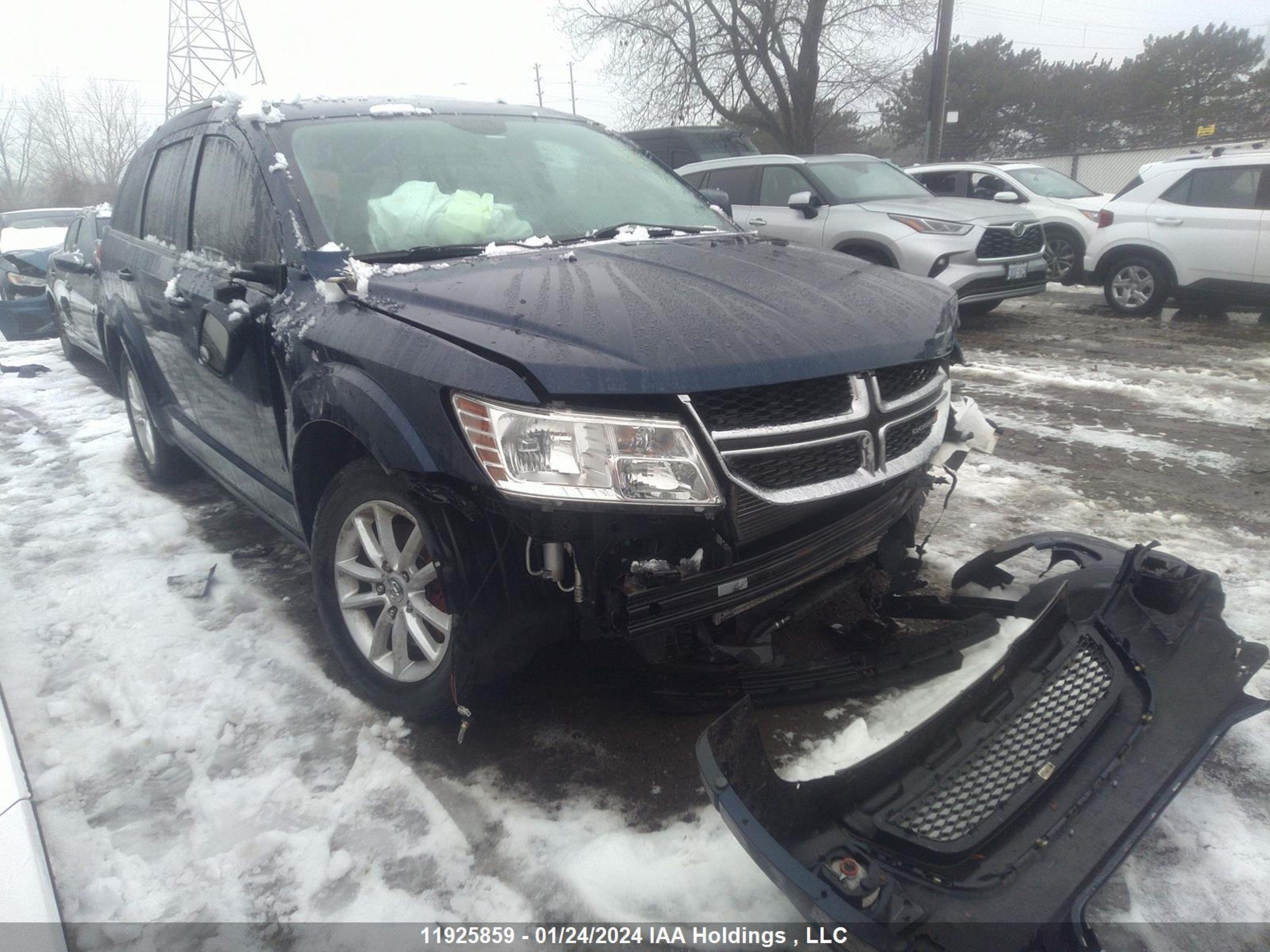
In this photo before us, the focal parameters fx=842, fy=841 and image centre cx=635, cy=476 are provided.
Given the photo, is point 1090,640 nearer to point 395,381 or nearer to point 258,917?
point 395,381

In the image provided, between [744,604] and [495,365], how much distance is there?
89 cm

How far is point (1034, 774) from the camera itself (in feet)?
6.32

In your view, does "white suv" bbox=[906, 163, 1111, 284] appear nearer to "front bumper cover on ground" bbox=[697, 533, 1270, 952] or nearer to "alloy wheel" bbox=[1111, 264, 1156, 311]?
"alloy wheel" bbox=[1111, 264, 1156, 311]

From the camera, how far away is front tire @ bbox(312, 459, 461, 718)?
7.92ft

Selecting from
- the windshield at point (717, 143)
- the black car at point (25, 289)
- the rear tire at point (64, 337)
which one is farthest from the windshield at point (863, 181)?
the black car at point (25, 289)

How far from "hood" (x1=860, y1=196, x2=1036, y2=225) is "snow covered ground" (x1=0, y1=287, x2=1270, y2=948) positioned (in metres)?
4.72

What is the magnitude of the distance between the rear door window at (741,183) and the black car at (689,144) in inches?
138

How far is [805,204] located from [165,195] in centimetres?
611

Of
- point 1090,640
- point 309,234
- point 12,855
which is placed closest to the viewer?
point 12,855

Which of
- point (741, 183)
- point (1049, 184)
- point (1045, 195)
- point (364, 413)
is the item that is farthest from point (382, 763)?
point (1049, 184)

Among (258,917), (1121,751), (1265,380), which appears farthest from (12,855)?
(1265,380)

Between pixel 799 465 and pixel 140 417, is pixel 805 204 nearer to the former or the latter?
pixel 140 417

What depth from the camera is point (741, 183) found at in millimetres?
10094

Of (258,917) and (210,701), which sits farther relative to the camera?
(210,701)
